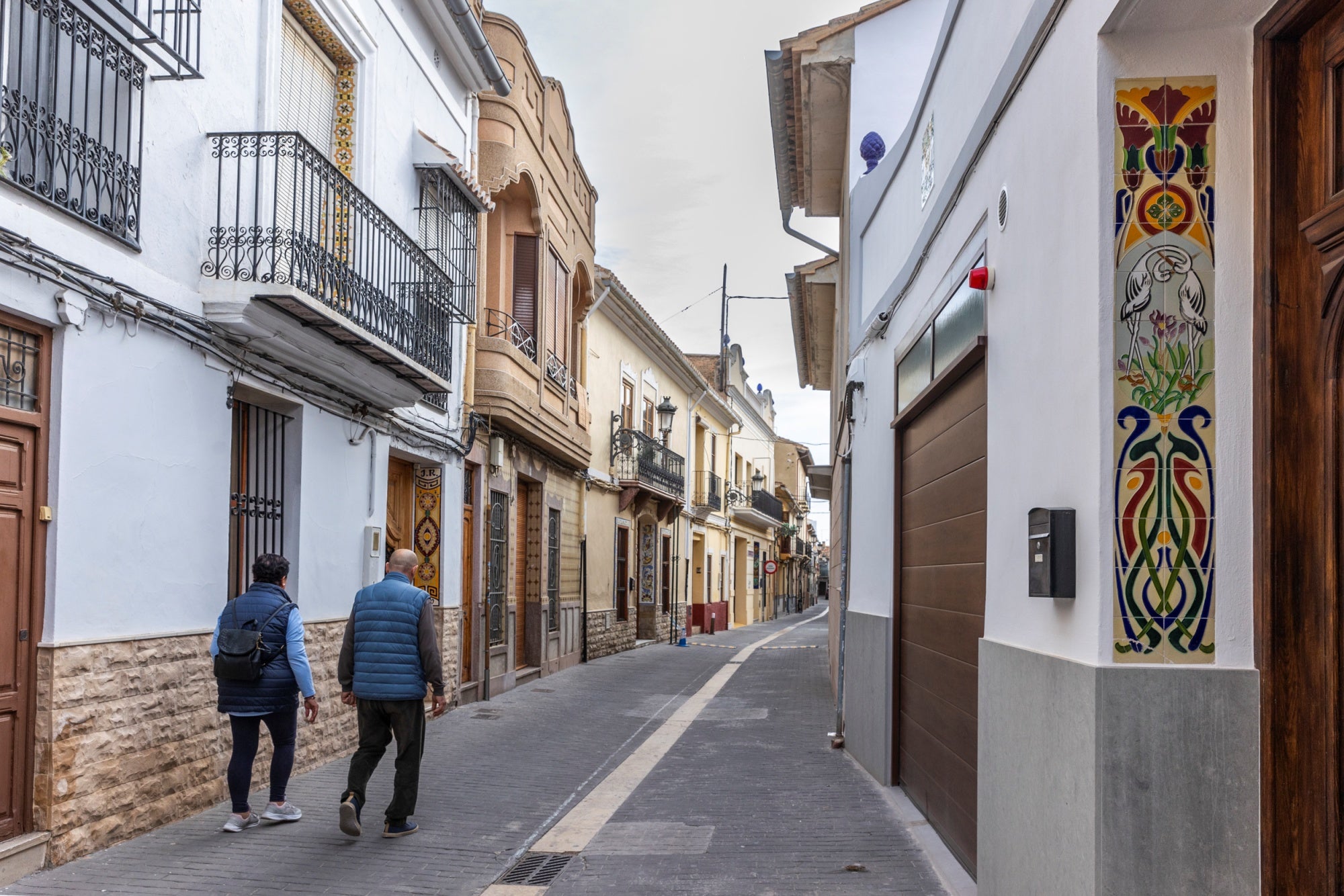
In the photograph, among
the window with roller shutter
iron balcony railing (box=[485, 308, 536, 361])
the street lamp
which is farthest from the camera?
the street lamp

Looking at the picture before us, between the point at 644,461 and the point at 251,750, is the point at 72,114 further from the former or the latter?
the point at 644,461

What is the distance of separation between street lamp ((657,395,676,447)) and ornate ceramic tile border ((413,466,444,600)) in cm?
1296

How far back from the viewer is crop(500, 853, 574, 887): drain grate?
605cm

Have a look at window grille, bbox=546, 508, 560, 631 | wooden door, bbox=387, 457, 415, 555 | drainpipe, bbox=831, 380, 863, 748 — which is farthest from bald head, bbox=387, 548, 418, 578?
window grille, bbox=546, 508, 560, 631

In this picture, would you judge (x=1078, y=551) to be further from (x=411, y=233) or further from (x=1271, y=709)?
(x=411, y=233)

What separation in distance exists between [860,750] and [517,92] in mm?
9262

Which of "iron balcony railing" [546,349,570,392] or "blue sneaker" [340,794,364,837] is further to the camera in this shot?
"iron balcony railing" [546,349,570,392]

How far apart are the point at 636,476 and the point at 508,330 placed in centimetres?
1078

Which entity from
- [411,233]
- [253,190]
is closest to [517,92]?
[411,233]

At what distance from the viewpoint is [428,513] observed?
12.9 metres

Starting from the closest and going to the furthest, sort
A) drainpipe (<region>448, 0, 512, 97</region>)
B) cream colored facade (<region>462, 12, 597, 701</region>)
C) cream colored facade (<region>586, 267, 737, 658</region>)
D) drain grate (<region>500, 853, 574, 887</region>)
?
drain grate (<region>500, 853, 574, 887</region>) < drainpipe (<region>448, 0, 512, 97</region>) < cream colored facade (<region>462, 12, 597, 701</region>) < cream colored facade (<region>586, 267, 737, 658</region>)

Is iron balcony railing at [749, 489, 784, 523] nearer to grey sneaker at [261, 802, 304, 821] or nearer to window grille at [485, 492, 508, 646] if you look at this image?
window grille at [485, 492, 508, 646]

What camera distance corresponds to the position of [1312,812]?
3127 mm

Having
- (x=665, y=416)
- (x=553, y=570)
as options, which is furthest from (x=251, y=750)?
(x=665, y=416)
